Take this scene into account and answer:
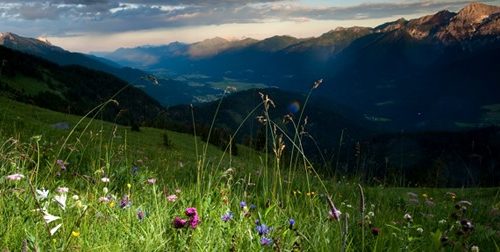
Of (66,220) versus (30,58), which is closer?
(66,220)

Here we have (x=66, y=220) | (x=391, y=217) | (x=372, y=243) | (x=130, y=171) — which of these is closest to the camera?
(x=66, y=220)

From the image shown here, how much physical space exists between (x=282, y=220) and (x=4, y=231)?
8.21 ft

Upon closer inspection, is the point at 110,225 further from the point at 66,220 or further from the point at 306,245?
the point at 306,245

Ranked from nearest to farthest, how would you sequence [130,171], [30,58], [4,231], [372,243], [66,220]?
[4,231] < [66,220] < [372,243] < [130,171] < [30,58]

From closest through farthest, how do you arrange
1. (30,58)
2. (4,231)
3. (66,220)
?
(4,231) < (66,220) < (30,58)

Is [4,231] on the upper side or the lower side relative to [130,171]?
upper

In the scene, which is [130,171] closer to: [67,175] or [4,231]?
[67,175]

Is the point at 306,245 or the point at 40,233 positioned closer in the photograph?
the point at 40,233

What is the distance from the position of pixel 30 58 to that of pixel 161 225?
204679 mm

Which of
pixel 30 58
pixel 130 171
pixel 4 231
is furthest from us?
pixel 30 58

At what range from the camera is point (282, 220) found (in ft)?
15.9

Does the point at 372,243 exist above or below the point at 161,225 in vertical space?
below

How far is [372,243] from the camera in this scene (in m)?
4.56

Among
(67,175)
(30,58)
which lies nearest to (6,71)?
(30,58)
